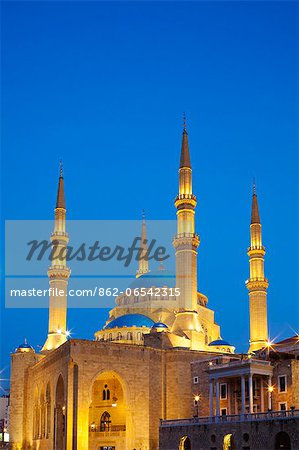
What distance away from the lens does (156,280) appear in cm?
6412

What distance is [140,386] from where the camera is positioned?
4759cm

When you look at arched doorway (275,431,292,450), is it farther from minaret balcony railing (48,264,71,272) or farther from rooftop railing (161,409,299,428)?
minaret balcony railing (48,264,71,272)

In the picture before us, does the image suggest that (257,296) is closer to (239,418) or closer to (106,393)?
(106,393)

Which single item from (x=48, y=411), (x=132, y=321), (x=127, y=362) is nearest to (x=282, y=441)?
(x=127, y=362)

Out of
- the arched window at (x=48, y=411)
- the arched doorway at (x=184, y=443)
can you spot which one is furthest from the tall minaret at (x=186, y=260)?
the arched doorway at (x=184, y=443)

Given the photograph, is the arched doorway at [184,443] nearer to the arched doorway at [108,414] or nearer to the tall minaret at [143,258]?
the arched doorway at [108,414]

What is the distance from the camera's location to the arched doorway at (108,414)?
48.5m

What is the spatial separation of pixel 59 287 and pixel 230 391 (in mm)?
20636

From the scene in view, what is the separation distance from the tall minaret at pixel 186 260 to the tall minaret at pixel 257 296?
219 inches

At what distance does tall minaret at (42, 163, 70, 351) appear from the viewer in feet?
193

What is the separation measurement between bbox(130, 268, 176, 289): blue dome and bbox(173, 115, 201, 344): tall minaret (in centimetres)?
737

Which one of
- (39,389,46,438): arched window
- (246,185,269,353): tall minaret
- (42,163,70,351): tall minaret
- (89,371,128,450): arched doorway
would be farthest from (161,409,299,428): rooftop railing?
(42,163,70,351): tall minaret

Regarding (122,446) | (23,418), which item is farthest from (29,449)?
(122,446)

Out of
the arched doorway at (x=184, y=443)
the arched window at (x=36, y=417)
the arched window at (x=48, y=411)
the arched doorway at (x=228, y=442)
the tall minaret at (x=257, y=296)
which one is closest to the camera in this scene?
the arched doorway at (x=228, y=442)
